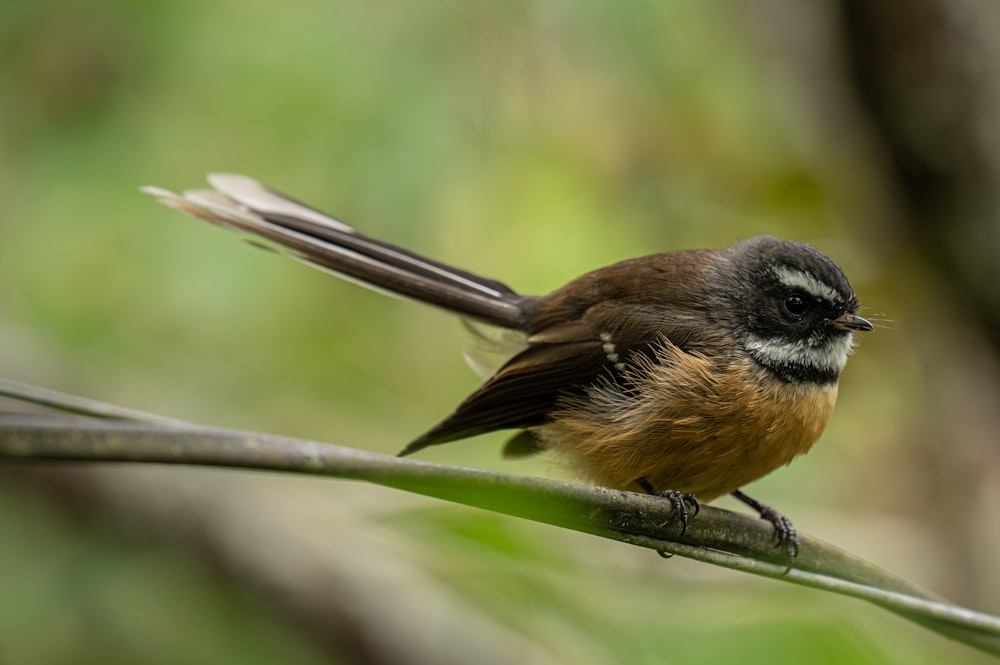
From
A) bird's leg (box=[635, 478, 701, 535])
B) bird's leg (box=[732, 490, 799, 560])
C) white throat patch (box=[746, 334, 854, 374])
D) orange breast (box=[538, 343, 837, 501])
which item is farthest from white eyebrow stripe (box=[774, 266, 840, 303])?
bird's leg (box=[635, 478, 701, 535])

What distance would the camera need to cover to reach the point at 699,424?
3223mm

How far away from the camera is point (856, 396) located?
18.9ft

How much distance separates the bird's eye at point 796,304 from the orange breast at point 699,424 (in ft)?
0.87

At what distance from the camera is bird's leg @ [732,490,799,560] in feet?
8.77

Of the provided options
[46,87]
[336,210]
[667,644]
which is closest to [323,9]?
[336,210]

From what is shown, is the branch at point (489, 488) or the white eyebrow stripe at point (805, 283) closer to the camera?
the branch at point (489, 488)

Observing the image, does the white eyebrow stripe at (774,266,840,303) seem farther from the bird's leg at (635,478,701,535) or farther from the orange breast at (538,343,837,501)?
the bird's leg at (635,478,701,535)

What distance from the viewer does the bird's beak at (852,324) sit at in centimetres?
340

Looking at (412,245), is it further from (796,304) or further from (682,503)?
(682,503)

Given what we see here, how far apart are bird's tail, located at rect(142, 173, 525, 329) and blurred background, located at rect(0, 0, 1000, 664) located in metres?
0.38

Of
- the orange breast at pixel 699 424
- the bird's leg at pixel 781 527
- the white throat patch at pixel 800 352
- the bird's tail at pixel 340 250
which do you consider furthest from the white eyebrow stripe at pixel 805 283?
the bird's tail at pixel 340 250

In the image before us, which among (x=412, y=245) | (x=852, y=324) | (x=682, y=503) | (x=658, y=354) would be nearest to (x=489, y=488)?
(x=682, y=503)

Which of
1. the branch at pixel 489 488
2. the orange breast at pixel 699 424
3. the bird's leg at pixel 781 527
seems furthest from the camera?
the orange breast at pixel 699 424

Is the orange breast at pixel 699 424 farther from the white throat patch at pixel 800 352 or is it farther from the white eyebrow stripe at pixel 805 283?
the white eyebrow stripe at pixel 805 283
